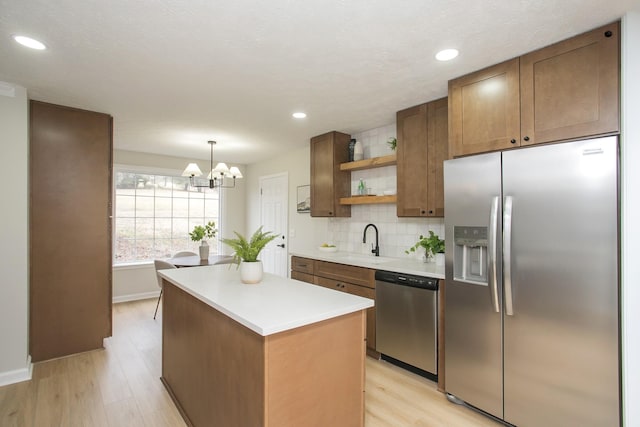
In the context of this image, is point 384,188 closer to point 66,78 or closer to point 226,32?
point 226,32

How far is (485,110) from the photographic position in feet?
7.39

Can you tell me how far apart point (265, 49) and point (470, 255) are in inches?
77.8

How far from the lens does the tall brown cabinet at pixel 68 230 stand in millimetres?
2986

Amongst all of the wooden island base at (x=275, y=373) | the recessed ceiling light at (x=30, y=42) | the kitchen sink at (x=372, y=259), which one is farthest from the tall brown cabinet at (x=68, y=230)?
the kitchen sink at (x=372, y=259)

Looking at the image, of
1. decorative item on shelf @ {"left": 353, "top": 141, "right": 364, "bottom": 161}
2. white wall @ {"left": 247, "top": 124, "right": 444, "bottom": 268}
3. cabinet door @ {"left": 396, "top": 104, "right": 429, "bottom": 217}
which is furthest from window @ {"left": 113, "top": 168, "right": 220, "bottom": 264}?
cabinet door @ {"left": 396, "top": 104, "right": 429, "bottom": 217}

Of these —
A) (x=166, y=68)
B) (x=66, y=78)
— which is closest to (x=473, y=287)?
(x=166, y=68)

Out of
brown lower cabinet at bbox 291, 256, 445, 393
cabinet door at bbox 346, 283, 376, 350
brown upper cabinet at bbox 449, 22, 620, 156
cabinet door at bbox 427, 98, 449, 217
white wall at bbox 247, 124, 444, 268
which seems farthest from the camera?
white wall at bbox 247, 124, 444, 268

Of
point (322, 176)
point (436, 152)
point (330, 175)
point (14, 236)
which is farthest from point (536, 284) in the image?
point (14, 236)

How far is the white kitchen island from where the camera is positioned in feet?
4.68

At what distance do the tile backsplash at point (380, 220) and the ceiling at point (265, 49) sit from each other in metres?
0.63

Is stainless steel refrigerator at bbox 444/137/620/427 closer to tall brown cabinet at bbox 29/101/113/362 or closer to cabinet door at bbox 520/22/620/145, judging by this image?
cabinet door at bbox 520/22/620/145

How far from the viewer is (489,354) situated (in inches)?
84.7

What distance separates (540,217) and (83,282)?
13.0ft

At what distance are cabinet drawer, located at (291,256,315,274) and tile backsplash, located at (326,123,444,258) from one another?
639 millimetres
